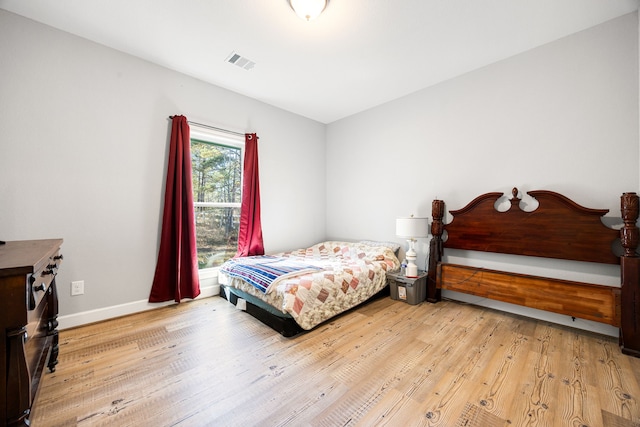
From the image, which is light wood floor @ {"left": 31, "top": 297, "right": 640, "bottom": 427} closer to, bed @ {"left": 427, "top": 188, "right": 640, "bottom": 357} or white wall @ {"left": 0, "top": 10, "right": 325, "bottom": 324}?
bed @ {"left": 427, "top": 188, "right": 640, "bottom": 357}

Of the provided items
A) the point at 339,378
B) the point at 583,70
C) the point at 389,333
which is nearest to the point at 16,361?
the point at 339,378

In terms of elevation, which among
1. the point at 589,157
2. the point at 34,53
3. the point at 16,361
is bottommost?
the point at 16,361

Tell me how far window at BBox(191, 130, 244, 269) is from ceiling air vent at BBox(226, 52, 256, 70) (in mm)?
864

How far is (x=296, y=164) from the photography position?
13.4 ft

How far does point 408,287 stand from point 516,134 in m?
1.95

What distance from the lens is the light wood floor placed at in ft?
4.37

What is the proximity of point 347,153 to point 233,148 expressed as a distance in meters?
1.80

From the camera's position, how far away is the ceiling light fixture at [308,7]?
1.86m

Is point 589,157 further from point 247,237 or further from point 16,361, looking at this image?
point 16,361

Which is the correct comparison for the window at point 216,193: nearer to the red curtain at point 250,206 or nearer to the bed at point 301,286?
the red curtain at point 250,206

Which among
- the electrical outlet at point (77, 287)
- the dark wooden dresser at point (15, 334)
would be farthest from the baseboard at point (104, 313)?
the dark wooden dresser at point (15, 334)

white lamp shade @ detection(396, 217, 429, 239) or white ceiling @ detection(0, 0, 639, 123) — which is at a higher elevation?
white ceiling @ detection(0, 0, 639, 123)

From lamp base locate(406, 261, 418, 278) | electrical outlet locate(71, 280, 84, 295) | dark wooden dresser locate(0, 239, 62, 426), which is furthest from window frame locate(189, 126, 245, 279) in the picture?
lamp base locate(406, 261, 418, 278)

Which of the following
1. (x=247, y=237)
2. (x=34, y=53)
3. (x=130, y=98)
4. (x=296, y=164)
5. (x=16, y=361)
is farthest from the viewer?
(x=296, y=164)
